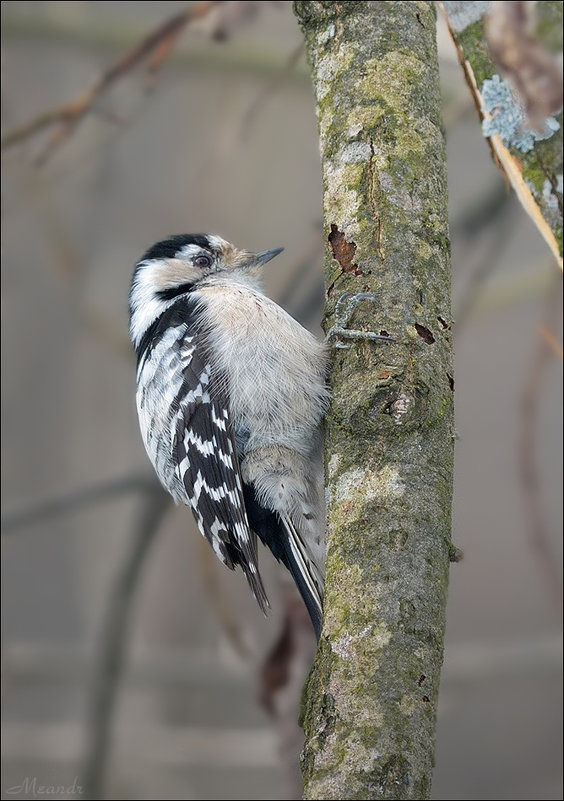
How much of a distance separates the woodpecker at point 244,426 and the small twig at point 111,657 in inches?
13.0

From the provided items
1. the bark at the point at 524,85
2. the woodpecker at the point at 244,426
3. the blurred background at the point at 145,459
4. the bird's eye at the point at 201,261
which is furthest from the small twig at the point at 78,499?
the bark at the point at 524,85

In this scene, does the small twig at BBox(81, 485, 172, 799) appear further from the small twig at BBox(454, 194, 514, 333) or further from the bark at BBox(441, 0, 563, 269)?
the bark at BBox(441, 0, 563, 269)

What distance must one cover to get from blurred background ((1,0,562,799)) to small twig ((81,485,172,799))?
11 millimetres

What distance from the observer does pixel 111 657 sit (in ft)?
12.1

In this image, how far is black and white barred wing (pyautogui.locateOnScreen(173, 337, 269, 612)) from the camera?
2949 mm

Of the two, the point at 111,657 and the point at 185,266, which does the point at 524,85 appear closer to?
the point at 185,266

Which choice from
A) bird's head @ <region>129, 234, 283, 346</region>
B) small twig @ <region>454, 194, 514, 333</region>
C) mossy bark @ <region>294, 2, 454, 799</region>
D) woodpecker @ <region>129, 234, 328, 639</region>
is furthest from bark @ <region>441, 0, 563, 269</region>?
bird's head @ <region>129, 234, 283, 346</region>

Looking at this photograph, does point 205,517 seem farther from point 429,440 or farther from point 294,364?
point 429,440

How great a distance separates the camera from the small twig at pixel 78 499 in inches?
136

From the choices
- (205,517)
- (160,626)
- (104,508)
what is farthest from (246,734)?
(205,517)

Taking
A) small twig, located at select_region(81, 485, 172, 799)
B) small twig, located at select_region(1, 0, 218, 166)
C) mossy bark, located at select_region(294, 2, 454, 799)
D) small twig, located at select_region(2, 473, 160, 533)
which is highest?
small twig, located at select_region(1, 0, 218, 166)

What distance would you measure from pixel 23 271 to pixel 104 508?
148 cm

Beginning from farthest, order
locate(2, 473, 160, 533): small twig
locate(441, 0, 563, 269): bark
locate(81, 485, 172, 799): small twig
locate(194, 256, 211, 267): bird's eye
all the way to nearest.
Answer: locate(194, 256, 211, 267): bird's eye → locate(81, 485, 172, 799): small twig → locate(2, 473, 160, 533): small twig → locate(441, 0, 563, 269): bark

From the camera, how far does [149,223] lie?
570 centimetres
